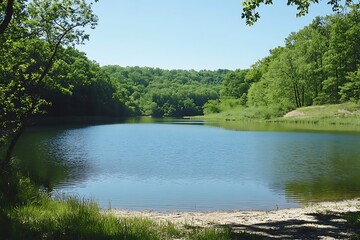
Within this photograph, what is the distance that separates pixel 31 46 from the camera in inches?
556

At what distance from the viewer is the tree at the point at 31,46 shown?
13.0 meters

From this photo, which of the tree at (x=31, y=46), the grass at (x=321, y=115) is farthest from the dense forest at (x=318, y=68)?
the tree at (x=31, y=46)

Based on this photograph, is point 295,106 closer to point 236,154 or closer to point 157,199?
point 236,154

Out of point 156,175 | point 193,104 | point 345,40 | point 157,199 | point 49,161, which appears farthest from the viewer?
point 193,104

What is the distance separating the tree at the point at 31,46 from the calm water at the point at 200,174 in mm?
4637

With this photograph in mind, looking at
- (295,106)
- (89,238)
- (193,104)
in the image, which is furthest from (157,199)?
(193,104)

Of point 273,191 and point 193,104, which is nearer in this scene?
point 273,191

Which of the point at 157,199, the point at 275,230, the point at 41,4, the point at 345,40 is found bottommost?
the point at 157,199

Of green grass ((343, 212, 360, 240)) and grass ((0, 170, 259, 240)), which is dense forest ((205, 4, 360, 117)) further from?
grass ((0, 170, 259, 240))

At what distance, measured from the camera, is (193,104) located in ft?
625

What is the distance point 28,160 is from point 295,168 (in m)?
17.4

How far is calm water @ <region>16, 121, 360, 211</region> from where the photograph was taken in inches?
634

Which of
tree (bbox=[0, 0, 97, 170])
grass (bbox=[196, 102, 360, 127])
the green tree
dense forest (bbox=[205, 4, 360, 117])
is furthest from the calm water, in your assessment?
the green tree

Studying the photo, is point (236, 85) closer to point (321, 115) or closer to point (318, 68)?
point (318, 68)
